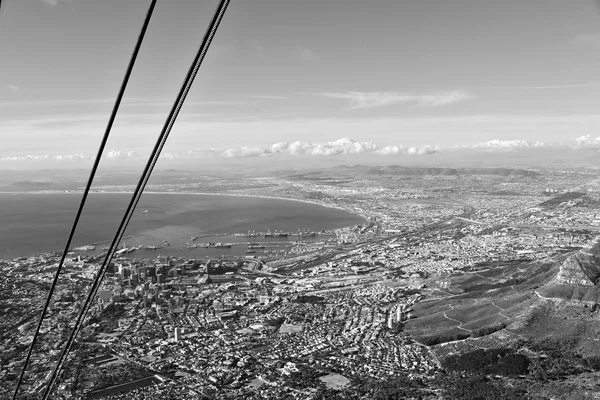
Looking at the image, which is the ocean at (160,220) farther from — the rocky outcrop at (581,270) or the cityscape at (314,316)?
the rocky outcrop at (581,270)

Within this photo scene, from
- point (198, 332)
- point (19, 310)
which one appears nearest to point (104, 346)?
point (198, 332)

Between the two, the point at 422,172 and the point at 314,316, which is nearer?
the point at 314,316

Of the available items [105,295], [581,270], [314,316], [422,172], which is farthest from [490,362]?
[422,172]

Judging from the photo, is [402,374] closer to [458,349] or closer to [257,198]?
[458,349]

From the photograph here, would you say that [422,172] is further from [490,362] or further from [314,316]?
[490,362]

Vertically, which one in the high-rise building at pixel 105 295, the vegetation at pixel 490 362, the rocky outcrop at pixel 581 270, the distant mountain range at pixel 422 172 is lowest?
the vegetation at pixel 490 362

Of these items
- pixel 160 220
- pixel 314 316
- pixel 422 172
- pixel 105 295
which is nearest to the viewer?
pixel 314 316

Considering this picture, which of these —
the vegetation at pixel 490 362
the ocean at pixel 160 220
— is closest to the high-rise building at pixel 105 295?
the ocean at pixel 160 220

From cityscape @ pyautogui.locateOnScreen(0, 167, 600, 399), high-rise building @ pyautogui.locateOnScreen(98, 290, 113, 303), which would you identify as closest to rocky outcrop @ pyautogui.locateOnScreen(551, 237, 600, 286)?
cityscape @ pyautogui.locateOnScreen(0, 167, 600, 399)
